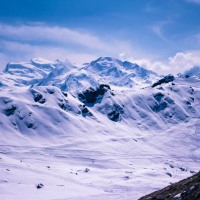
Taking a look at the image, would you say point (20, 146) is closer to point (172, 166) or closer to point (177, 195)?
point (172, 166)

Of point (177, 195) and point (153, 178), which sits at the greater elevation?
point (177, 195)

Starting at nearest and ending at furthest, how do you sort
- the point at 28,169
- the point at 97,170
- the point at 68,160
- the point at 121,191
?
the point at 121,191
the point at 28,169
the point at 97,170
the point at 68,160

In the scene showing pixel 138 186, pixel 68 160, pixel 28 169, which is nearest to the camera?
pixel 138 186

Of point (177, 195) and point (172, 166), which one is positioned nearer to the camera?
point (177, 195)

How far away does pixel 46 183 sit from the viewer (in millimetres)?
114688

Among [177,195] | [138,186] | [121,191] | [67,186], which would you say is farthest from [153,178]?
[177,195]

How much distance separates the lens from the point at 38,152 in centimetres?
18375

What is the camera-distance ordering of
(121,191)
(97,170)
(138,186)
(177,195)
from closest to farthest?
(177,195), (121,191), (138,186), (97,170)

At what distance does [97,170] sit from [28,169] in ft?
116

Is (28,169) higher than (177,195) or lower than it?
lower

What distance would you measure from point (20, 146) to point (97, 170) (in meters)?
57.8

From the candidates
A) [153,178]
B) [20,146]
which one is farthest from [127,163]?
[20,146]

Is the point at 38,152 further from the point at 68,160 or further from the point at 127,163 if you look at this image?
the point at 127,163

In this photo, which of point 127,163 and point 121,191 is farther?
point 127,163
